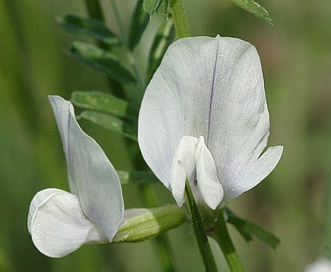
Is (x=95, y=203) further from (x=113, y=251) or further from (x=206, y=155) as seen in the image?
(x=113, y=251)

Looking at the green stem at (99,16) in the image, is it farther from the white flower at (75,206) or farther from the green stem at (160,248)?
the white flower at (75,206)

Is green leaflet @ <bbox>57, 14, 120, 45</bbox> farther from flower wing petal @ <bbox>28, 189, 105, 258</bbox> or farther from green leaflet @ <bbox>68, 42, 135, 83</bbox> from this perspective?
flower wing petal @ <bbox>28, 189, 105, 258</bbox>

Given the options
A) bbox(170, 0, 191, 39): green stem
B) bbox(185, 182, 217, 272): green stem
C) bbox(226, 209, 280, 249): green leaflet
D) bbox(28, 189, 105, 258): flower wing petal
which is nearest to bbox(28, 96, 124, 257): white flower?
bbox(28, 189, 105, 258): flower wing petal

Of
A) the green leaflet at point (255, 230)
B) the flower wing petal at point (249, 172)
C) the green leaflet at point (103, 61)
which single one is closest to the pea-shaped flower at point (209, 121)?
the flower wing petal at point (249, 172)

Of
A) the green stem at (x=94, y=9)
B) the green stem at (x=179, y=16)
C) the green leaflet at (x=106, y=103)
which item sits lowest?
the green leaflet at (x=106, y=103)

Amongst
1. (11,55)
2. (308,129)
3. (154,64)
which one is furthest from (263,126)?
(308,129)

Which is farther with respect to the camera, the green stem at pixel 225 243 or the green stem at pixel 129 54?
the green stem at pixel 129 54
